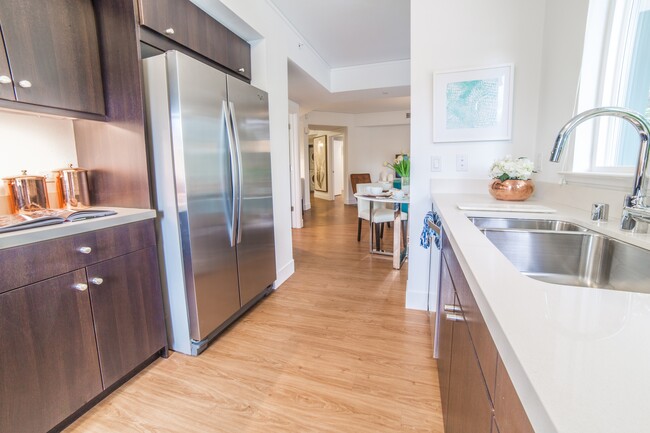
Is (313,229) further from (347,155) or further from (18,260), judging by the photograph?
(18,260)

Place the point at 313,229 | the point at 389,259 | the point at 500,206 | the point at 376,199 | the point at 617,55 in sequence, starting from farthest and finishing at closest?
1. the point at 313,229
2. the point at 389,259
3. the point at 376,199
4. the point at 500,206
5. the point at 617,55

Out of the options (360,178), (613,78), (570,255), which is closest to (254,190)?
(570,255)

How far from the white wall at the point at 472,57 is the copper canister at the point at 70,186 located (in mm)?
2133

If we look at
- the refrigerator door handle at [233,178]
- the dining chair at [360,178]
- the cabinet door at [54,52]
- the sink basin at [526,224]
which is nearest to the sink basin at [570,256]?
the sink basin at [526,224]

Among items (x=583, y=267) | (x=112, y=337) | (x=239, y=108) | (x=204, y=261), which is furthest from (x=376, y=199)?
(x=112, y=337)

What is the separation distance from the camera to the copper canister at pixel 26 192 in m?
1.50

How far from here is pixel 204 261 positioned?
5.94 ft

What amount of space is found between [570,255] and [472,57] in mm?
1541

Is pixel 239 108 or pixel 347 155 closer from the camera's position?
pixel 239 108

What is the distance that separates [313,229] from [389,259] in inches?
75.8

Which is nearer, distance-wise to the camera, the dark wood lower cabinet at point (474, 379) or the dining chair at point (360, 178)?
the dark wood lower cabinet at point (474, 379)

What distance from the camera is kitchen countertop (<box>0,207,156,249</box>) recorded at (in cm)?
112

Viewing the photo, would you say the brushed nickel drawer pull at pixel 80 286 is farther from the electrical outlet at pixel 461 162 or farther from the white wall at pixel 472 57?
the electrical outlet at pixel 461 162

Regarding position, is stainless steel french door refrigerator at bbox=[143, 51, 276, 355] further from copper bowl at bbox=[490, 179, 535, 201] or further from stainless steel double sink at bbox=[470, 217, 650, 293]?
copper bowl at bbox=[490, 179, 535, 201]
